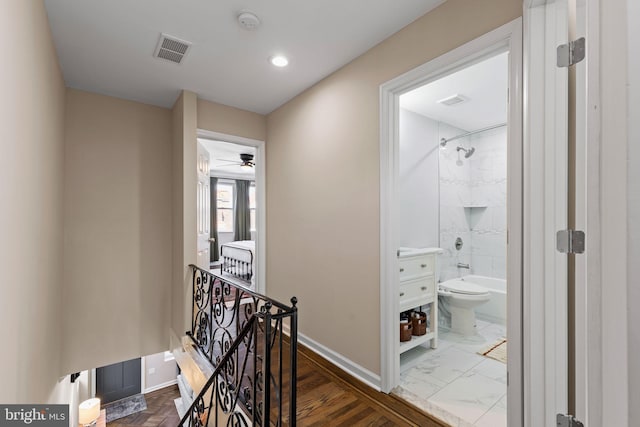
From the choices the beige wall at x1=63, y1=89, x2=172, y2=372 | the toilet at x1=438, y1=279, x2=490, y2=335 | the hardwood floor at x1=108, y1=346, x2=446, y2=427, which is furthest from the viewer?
the toilet at x1=438, y1=279, x2=490, y2=335

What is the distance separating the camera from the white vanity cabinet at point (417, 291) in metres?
2.62

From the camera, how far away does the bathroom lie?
2.26 meters

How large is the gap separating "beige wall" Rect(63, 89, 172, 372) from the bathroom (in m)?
2.83

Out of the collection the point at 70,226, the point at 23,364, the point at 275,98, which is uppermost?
the point at 275,98

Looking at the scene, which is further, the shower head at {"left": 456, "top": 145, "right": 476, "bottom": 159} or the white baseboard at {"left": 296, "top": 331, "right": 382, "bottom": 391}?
the shower head at {"left": 456, "top": 145, "right": 476, "bottom": 159}

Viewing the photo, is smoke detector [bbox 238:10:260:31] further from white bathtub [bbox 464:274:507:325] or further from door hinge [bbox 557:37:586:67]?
white bathtub [bbox 464:274:507:325]

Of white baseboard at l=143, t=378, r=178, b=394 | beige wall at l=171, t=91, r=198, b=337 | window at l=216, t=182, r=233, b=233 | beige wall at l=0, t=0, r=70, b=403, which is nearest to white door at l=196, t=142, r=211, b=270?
beige wall at l=171, t=91, r=198, b=337

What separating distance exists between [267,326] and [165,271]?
255 cm

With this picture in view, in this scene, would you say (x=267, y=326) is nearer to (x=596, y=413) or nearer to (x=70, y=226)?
(x=596, y=413)

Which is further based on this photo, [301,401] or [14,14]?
[301,401]

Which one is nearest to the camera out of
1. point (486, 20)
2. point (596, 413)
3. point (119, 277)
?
point (596, 413)

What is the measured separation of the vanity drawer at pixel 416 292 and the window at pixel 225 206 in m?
6.96

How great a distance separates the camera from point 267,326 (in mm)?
1501

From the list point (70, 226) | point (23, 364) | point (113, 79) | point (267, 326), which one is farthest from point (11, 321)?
point (113, 79)
